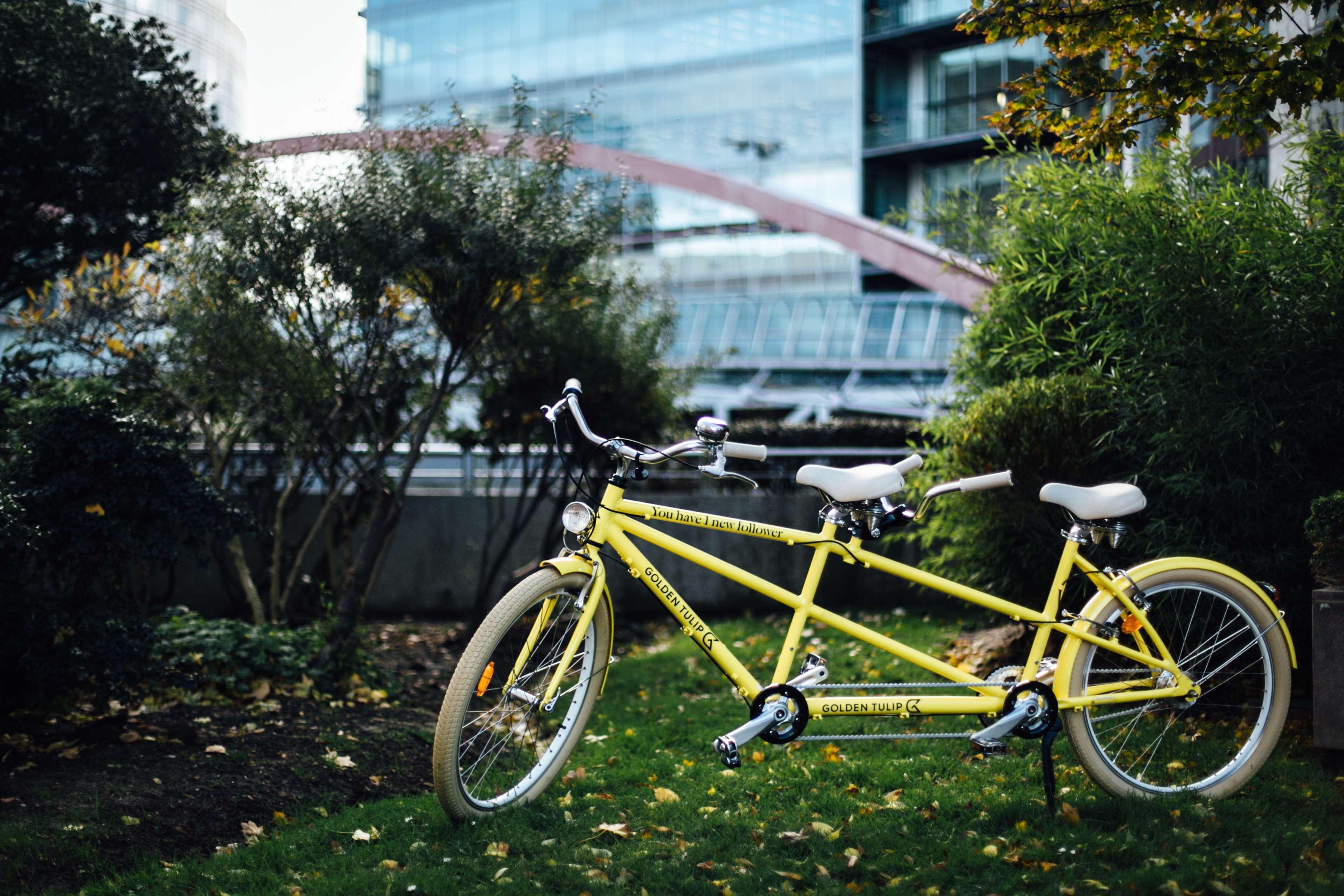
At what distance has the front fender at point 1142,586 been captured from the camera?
3.34m

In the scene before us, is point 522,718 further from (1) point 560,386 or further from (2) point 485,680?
(1) point 560,386

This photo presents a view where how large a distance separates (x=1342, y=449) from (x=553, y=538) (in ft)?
18.5

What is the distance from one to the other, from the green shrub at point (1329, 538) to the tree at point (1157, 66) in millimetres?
1431

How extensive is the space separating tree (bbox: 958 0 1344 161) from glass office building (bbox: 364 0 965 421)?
24016 mm

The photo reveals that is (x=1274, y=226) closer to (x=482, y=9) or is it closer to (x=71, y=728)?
(x=71, y=728)

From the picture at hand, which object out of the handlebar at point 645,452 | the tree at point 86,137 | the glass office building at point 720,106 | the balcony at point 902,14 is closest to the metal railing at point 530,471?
the tree at point 86,137

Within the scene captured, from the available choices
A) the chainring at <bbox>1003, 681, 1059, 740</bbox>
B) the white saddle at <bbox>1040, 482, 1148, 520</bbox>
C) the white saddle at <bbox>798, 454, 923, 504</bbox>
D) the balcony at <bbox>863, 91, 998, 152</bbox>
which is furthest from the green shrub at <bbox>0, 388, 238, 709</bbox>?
the balcony at <bbox>863, 91, 998, 152</bbox>

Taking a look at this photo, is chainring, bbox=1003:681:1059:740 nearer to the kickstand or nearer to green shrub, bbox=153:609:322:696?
the kickstand

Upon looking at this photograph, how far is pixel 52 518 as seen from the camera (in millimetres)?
4441

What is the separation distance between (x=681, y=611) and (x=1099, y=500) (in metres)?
1.38

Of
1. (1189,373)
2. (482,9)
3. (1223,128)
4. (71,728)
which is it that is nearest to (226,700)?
(71,728)

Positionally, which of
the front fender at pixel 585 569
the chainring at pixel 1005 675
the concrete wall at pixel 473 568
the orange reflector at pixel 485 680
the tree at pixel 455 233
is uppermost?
the tree at pixel 455 233

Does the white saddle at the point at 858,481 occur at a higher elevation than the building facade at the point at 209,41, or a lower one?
lower

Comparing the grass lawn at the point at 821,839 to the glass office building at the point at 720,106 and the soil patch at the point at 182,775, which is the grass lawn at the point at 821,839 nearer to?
the soil patch at the point at 182,775
